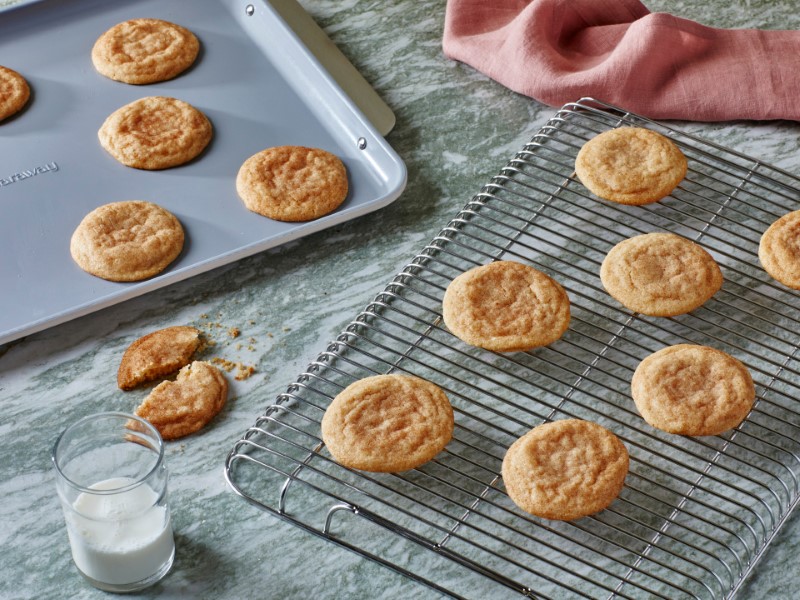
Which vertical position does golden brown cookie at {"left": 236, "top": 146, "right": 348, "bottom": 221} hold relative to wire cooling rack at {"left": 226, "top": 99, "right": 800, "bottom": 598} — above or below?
above

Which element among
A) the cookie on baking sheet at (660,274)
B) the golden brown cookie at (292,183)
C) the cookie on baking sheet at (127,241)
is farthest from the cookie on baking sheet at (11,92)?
the cookie on baking sheet at (660,274)

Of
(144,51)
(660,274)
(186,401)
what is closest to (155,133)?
(144,51)

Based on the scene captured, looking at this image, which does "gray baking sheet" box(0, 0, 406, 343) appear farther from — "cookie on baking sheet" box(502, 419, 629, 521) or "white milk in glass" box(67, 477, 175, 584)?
"cookie on baking sheet" box(502, 419, 629, 521)

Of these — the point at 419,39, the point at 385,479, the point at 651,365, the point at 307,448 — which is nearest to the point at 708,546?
the point at 651,365

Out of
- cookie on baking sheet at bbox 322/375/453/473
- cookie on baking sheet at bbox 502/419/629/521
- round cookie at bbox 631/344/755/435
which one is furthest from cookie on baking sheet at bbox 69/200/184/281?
round cookie at bbox 631/344/755/435

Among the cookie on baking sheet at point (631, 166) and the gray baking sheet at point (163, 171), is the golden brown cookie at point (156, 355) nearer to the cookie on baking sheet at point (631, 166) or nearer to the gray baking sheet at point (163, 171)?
the gray baking sheet at point (163, 171)

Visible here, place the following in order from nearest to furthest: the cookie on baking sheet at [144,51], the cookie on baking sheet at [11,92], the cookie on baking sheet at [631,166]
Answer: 1. the cookie on baking sheet at [631,166]
2. the cookie on baking sheet at [11,92]
3. the cookie on baking sheet at [144,51]
